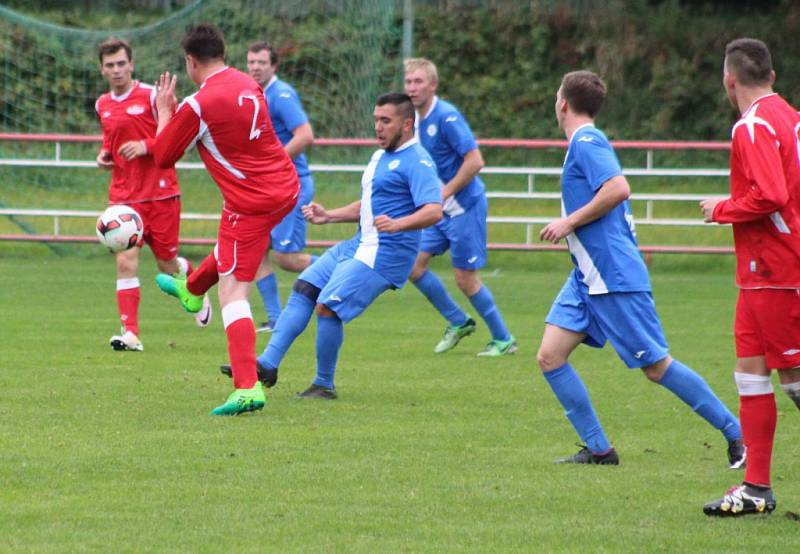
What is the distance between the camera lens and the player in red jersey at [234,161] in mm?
7695

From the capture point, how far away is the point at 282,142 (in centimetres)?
1188

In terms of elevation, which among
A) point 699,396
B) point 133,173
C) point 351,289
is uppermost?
point 133,173

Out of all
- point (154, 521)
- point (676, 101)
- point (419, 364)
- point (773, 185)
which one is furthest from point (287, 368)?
point (676, 101)

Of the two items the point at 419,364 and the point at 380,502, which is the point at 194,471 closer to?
the point at 380,502

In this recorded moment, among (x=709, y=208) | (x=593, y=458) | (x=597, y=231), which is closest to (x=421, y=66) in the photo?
(x=597, y=231)

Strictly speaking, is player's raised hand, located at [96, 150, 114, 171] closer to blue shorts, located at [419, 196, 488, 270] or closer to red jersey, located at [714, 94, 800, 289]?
blue shorts, located at [419, 196, 488, 270]

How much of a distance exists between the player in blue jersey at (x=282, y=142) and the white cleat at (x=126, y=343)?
5.04 ft

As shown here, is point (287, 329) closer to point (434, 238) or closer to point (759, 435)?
point (434, 238)

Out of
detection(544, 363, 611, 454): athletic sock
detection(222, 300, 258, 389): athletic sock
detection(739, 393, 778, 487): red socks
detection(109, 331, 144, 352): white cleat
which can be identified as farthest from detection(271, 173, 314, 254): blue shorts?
detection(739, 393, 778, 487): red socks

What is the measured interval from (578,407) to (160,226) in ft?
15.4

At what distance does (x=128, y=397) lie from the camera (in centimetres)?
835

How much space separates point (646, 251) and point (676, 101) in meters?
12.4

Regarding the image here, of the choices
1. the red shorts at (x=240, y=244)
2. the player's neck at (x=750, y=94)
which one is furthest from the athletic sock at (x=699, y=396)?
the red shorts at (x=240, y=244)

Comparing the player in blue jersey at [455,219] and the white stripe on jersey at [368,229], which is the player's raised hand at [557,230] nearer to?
the white stripe on jersey at [368,229]
